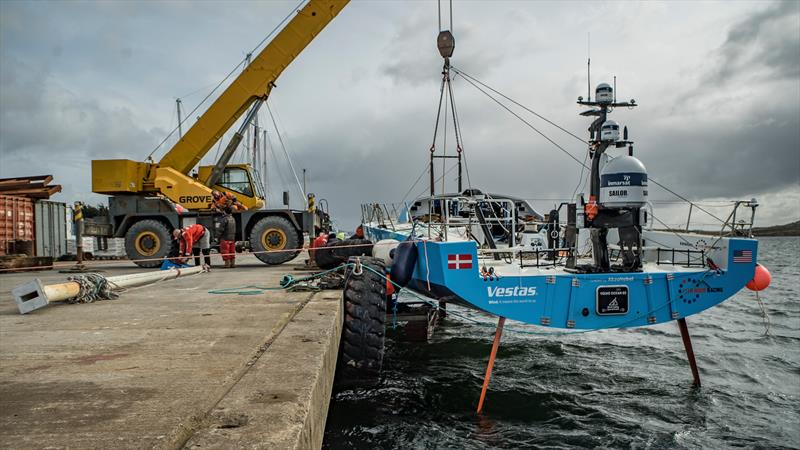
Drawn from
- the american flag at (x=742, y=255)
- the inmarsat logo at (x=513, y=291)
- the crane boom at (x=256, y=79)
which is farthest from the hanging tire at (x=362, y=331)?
the crane boom at (x=256, y=79)

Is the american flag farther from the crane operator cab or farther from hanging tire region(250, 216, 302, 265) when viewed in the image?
the crane operator cab

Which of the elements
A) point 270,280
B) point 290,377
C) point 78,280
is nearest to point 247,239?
point 270,280

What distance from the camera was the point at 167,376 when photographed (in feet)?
9.70

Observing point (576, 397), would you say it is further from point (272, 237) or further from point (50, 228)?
point (50, 228)

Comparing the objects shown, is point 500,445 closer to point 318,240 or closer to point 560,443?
point 560,443

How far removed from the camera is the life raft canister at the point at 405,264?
6.48 meters

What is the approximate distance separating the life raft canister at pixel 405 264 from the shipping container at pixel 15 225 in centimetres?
1432

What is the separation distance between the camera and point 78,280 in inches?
240

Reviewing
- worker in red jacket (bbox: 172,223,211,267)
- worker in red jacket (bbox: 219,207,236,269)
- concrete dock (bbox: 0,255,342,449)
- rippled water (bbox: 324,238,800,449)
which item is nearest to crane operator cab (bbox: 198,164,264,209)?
worker in red jacket (bbox: 219,207,236,269)

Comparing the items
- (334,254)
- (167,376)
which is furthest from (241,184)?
(167,376)

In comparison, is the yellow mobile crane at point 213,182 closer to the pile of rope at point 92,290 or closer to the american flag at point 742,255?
the pile of rope at point 92,290

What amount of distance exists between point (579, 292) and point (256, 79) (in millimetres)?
10908

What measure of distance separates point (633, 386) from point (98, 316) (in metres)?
6.24

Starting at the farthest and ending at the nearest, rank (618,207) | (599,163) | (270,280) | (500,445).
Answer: (270,280) → (599,163) → (618,207) → (500,445)
